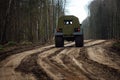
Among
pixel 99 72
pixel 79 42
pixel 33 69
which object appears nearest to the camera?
pixel 99 72

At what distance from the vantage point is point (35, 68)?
1032 centimetres

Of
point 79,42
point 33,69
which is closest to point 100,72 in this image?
point 33,69

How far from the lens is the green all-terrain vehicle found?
22.2 metres

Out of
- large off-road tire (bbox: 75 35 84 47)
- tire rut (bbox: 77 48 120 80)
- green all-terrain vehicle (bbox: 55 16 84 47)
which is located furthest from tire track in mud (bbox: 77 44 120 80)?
green all-terrain vehicle (bbox: 55 16 84 47)

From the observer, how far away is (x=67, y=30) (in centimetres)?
2273

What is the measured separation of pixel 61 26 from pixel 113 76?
14.2 meters

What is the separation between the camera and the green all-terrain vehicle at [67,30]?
22.2 metres

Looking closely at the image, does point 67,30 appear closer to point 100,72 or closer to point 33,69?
point 33,69

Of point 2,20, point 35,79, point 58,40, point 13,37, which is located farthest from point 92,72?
point 13,37

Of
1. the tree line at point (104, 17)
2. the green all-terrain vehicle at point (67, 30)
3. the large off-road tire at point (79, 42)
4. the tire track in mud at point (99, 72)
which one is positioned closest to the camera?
the tire track in mud at point (99, 72)

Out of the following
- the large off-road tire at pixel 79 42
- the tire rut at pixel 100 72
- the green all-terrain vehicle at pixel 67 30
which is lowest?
the tire rut at pixel 100 72

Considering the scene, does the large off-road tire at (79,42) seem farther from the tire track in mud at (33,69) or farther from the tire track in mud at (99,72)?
the tire track in mud at (99,72)

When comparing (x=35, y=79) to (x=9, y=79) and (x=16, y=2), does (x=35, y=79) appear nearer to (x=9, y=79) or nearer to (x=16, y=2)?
(x=9, y=79)

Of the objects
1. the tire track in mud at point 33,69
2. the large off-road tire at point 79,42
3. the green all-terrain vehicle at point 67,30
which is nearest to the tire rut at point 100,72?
the tire track in mud at point 33,69
